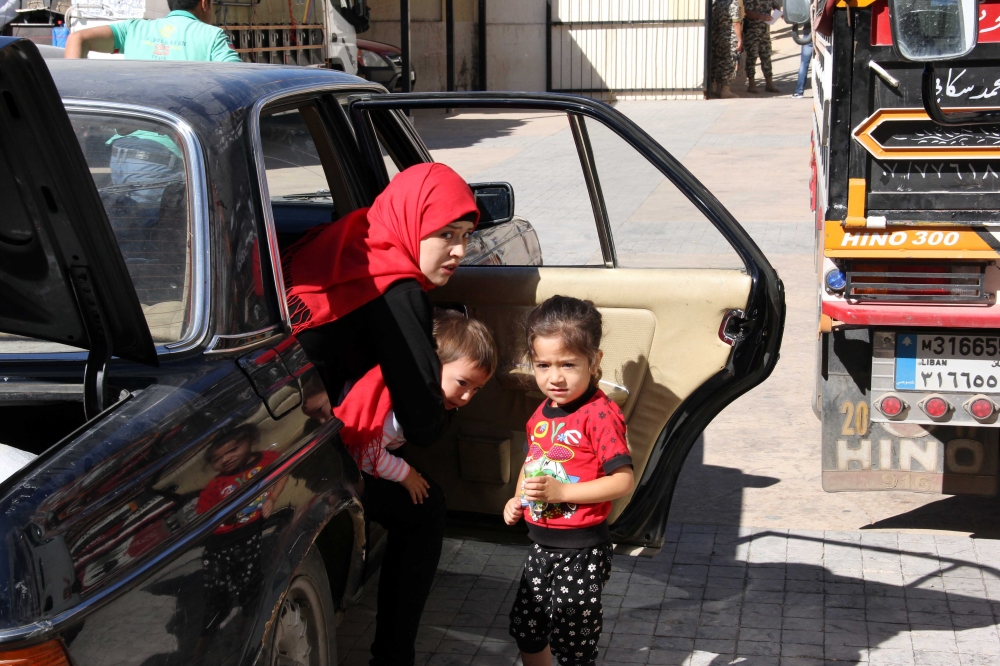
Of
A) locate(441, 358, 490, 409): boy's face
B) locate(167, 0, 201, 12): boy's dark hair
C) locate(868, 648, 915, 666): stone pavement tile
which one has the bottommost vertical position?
locate(868, 648, 915, 666): stone pavement tile

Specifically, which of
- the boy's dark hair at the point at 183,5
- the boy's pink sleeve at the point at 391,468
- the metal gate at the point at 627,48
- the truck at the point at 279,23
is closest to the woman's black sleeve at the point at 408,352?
the boy's pink sleeve at the point at 391,468

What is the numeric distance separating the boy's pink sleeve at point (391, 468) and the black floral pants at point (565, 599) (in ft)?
1.40

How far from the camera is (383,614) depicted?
299 cm

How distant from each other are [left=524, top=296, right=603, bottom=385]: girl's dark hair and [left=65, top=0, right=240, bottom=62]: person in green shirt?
2545 millimetres

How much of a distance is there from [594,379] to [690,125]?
46.6 ft

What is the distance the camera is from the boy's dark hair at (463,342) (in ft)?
9.25

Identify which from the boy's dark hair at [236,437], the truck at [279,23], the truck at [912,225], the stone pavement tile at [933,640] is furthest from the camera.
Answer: the truck at [279,23]

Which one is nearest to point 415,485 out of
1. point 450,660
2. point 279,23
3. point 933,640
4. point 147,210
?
point 450,660

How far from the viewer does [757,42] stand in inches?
820

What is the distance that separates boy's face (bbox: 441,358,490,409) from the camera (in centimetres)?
281

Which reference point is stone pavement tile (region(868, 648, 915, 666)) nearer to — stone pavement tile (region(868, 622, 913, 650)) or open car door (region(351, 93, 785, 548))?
stone pavement tile (region(868, 622, 913, 650))

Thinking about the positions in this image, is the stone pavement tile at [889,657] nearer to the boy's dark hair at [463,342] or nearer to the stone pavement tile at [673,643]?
the stone pavement tile at [673,643]

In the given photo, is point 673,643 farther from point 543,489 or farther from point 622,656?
point 543,489

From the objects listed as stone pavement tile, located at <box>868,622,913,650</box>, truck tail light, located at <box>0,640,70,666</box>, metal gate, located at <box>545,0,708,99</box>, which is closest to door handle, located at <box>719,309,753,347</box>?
stone pavement tile, located at <box>868,622,913,650</box>
